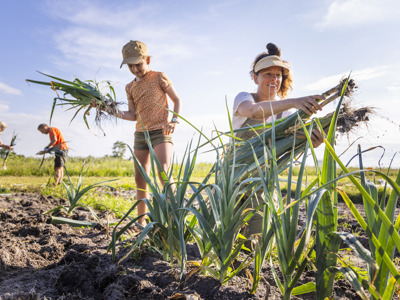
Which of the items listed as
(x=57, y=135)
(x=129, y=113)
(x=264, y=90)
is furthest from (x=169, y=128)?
(x=57, y=135)

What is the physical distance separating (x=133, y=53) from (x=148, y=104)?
0.53 metres

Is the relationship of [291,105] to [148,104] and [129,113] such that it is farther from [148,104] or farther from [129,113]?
[129,113]

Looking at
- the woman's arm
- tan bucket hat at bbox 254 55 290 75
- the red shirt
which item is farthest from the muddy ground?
the red shirt

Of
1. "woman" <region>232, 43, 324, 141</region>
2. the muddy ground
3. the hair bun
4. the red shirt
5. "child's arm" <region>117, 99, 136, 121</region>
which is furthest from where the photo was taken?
the red shirt

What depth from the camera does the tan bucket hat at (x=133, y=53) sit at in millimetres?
3332

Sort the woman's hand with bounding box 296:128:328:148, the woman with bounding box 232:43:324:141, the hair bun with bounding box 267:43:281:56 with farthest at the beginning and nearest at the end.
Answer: the hair bun with bounding box 267:43:281:56
the woman with bounding box 232:43:324:141
the woman's hand with bounding box 296:128:328:148

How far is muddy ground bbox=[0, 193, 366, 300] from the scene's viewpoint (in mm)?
1564

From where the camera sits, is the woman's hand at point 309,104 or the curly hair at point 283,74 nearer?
the woman's hand at point 309,104

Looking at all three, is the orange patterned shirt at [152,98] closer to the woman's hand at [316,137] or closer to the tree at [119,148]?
the woman's hand at [316,137]

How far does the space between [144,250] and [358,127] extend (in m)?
1.50

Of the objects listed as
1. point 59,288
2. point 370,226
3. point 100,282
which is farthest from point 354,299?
point 59,288

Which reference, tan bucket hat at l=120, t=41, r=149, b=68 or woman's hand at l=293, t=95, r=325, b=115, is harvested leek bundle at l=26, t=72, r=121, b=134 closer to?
tan bucket hat at l=120, t=41, r=149, b=68

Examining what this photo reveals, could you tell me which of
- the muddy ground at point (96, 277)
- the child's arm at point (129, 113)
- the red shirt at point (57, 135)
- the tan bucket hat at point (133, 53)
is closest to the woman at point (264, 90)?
the muddy ground at point (96, 277)

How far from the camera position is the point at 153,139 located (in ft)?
11.0
